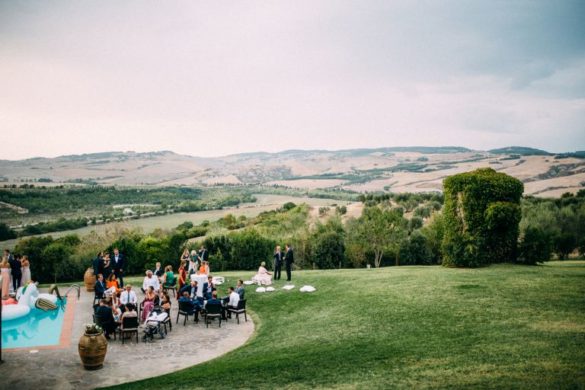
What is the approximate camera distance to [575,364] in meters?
8.78

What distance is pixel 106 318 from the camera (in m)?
15.0

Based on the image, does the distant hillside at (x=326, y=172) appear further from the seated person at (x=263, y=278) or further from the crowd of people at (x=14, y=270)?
the crowd of people at (x=14, y=270)

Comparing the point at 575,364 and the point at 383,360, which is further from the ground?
the point at 575,364

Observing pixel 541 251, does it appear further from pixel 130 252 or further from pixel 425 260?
pixel 130 252

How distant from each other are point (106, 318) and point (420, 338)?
10.9 meters

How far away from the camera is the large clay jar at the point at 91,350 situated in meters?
12.0

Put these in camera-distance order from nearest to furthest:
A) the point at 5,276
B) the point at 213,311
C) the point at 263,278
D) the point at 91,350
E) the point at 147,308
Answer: the point at 91,350 → the point at 147,308 → the point at 213,311 → the point at 5,276 → the point at 263,278

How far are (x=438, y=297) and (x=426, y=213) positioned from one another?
5234cm

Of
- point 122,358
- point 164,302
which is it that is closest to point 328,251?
point 164,302

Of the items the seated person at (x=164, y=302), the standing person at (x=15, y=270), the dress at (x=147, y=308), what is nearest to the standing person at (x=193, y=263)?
the seated person at (x=164, y=302)

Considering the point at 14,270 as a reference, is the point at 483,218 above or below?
above

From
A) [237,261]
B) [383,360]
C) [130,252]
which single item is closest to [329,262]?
[237,261]

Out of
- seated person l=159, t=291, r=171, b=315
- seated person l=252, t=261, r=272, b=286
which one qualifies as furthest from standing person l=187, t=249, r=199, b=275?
seated person l=159, t=291, r=171, b=315

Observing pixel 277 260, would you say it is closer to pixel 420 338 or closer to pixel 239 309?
pixel 239 309
